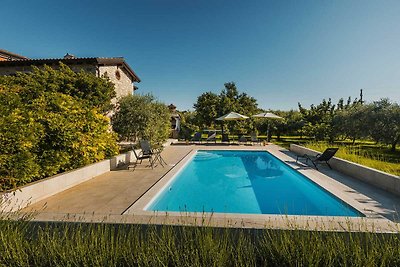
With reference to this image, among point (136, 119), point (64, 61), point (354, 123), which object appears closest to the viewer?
point (136, 119)

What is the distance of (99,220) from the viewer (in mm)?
3387

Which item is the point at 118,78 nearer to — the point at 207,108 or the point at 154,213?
the point at 207,108

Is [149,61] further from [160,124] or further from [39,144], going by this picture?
[39,144]

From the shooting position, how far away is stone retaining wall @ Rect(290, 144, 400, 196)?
17.7ft

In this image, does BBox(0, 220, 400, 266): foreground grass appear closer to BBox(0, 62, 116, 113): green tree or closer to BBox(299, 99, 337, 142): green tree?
BBox(0, 62, 116, 113): green tree

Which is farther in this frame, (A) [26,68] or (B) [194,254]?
(A) [26,68]

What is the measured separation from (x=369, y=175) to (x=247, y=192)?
384 cm

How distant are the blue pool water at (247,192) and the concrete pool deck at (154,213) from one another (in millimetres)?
370

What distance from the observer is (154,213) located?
13.3 feet

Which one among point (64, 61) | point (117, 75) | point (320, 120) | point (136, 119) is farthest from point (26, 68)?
point (320, 120)

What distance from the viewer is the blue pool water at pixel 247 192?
5215 millimetres

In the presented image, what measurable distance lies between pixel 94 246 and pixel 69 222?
123cm

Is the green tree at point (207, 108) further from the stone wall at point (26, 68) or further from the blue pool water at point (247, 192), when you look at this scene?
the stone wall at point (26, 68)

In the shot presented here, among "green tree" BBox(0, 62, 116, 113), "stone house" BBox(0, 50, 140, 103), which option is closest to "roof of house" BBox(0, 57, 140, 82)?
"stone house" BBox(0, 50, 140, 103)
